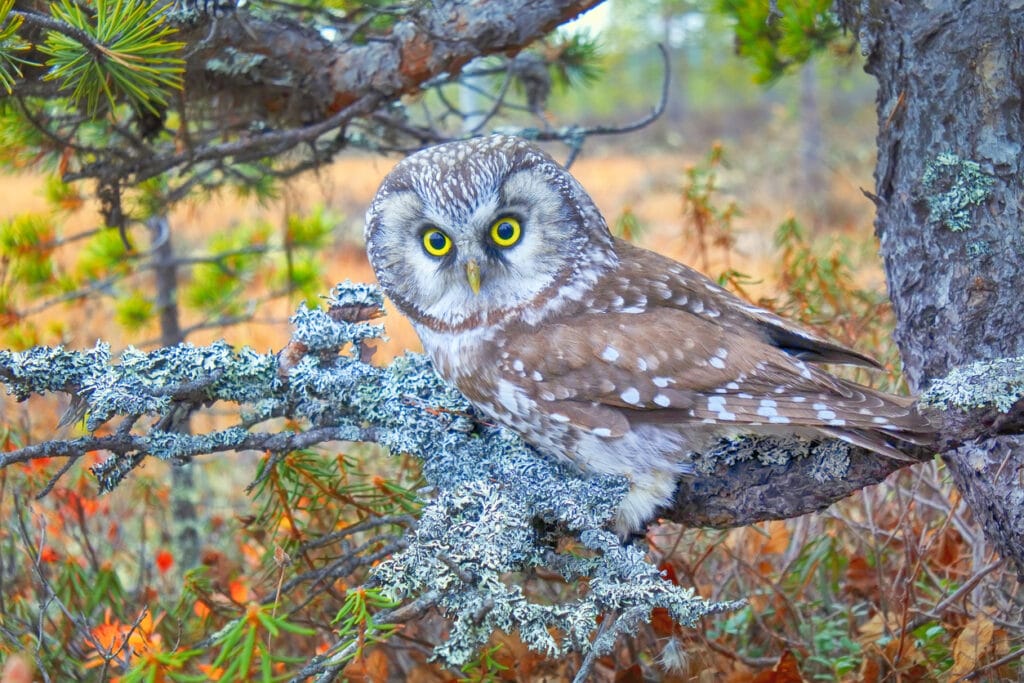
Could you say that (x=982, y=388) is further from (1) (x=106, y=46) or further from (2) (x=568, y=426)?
(1) (x=106, y=46)

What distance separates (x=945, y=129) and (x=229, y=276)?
3.18 meters

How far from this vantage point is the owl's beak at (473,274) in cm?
187

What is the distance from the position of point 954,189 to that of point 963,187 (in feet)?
0.06

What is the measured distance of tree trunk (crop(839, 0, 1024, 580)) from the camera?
1900mm

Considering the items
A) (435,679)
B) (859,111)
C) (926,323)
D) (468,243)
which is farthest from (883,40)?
(859,111)

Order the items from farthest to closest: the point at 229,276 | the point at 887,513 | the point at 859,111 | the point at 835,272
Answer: the point at 859,111 → the point at 229,276 → the point at 835,272 → the point at 887,513

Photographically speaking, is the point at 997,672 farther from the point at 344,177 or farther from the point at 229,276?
the point at 344,177

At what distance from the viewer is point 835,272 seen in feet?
10.6

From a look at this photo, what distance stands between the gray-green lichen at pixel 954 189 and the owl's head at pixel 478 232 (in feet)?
2.57

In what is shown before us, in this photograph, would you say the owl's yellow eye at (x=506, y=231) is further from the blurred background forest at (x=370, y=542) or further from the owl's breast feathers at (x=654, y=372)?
the blurred background forest at (x=370, y=542)

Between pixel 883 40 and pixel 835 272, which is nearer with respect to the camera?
pixel 883 40

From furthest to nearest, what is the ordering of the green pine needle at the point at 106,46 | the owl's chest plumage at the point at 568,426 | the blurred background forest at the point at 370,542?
the blurred background forest at the point at 370,542
the owl's chest plumage at the point at 568,426
the green pine needle at the point at 106,46

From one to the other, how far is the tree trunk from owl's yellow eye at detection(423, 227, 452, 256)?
1.13 m

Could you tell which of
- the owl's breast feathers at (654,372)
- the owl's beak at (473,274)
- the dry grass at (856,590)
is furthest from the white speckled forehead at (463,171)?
the dry grass at (856,590)
